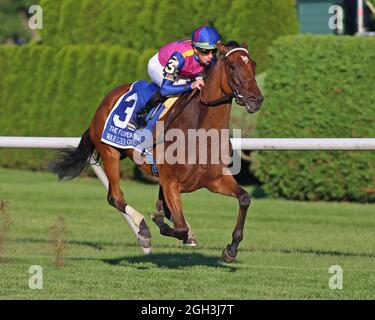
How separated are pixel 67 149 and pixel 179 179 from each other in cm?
175

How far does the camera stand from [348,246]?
1023 cm

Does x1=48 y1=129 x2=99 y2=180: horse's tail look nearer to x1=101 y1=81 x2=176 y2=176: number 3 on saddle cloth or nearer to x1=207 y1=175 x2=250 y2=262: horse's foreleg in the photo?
x1=101 y1=81 x2=176 y2=176: number 3 on saddle cloth

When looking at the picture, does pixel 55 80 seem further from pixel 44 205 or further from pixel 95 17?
pixel 44 205

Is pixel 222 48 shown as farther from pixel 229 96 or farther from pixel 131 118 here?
pixel 131 118

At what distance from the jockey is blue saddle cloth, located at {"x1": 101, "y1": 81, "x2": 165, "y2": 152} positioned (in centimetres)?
15

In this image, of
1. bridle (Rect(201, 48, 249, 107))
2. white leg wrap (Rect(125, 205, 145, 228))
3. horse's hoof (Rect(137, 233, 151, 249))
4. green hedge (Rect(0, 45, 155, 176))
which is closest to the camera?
bridle (Rect(201, 48, 249, 107))

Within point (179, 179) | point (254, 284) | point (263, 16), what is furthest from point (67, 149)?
point (263, 16)

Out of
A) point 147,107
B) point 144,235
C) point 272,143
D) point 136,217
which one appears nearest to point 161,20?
point 272,143

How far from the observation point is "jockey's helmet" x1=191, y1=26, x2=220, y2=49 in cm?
724

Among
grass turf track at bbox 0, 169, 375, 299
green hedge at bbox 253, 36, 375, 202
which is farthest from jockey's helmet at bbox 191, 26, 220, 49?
green hedge at bbox 253, 36, 375, 202

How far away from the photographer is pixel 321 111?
42.6 feet

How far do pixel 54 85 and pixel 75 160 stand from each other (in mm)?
8084

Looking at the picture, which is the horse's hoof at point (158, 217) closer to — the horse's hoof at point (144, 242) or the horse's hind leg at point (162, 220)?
the horse's hind leg at point (162, 220)

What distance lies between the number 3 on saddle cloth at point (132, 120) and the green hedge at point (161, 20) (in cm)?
723
